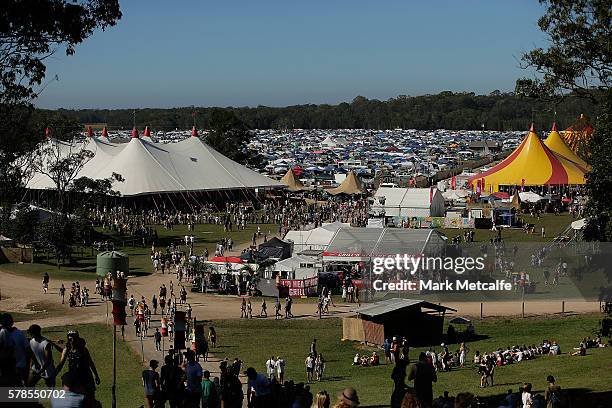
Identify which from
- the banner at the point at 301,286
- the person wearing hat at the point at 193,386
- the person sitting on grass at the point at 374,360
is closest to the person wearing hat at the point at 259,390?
the person wearing hat at the point at 193,386

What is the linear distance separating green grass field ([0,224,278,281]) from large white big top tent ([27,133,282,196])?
420cm

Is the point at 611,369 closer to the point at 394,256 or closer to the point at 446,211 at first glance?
the point at 394,256

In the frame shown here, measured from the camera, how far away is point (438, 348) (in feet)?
77.3

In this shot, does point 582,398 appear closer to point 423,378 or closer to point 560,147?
point 423,378

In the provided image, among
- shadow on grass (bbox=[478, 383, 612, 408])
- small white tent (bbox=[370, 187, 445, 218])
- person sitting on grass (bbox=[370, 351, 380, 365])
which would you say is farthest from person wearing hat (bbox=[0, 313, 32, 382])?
small white tent (bbox=[370, 187, 445, 218])

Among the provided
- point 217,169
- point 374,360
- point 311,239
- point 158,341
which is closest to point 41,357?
point 374,360

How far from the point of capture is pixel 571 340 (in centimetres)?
2367

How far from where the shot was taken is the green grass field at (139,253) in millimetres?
36281

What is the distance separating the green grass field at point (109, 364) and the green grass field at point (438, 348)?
8.07 ft

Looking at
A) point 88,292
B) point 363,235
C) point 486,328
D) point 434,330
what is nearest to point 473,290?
point 486,328

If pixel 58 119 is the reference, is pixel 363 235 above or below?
below

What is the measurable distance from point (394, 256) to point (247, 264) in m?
6.38

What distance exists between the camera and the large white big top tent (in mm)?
53250

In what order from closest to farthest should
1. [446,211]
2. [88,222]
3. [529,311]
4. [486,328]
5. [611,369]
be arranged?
[611,369]
[486,328]
[529,311]
[88,222]
[446,211]
